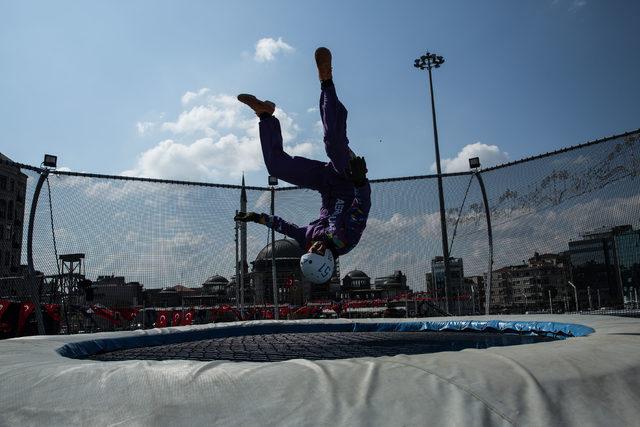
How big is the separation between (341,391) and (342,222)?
242cm

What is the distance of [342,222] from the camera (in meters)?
3.70

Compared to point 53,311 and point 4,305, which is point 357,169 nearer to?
point 4,305

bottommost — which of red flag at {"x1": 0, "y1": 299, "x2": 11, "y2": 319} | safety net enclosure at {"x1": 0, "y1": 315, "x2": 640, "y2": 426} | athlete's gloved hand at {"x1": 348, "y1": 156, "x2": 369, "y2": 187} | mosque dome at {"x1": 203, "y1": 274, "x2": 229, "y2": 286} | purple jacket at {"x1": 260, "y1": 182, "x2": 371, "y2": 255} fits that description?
safety net enclosure at {"x1": 0, "y1": 315, "x2": 640, "y2": 426}

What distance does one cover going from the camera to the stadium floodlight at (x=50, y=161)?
5.18m

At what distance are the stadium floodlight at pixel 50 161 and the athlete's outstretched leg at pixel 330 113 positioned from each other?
11.3 ft

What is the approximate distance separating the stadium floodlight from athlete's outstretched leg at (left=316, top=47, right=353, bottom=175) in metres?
3.45

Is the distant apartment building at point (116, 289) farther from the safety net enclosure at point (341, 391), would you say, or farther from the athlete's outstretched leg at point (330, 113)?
the safety net enclosure at point (341, 391)

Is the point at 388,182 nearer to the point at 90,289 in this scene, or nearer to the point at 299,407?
the point at 90,289

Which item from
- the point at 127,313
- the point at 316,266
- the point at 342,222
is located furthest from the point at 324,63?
the point at 127,313

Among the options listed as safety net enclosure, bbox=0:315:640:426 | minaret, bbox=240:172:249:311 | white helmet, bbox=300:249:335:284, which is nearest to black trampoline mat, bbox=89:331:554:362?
white helmet, bbox=300:249:335:284

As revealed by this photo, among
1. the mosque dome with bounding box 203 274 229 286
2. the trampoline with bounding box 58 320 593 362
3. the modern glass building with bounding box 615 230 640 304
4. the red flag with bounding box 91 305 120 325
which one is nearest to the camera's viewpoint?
the trampoline with bounding box 58 320 593 362

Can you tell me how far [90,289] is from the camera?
7.57 meters

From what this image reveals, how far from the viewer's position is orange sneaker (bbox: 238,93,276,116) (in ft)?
12.9

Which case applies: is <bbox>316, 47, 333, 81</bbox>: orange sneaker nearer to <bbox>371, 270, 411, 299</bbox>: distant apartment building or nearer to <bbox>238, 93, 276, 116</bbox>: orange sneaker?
<bbox>238, 93, 276, 116</bbox>: orange sneaker
